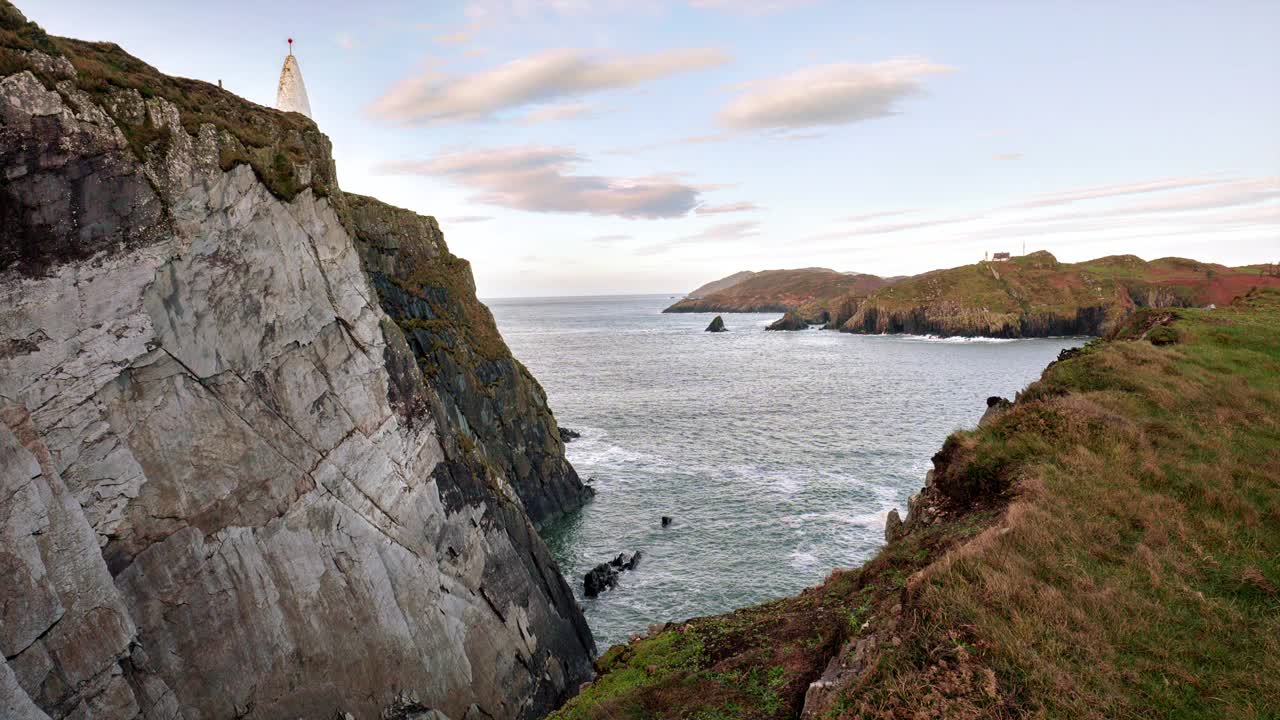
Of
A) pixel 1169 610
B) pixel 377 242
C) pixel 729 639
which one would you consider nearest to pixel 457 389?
pixel 377 242

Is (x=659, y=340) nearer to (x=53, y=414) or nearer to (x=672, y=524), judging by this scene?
(x=672, y=524)

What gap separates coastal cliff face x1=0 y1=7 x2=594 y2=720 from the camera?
42.9 feet

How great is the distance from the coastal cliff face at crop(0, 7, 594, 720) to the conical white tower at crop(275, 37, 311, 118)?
202cm

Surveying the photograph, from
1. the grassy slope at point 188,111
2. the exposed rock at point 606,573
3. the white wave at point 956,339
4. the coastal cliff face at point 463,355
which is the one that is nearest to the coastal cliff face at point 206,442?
the grassy slope at point 188,111

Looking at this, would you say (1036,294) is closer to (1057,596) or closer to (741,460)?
(741,460)

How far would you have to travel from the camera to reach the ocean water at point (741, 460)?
33.4 m

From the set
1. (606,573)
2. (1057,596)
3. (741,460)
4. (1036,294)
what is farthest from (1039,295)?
(1057,596)

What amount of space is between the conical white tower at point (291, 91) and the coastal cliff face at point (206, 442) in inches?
79.4

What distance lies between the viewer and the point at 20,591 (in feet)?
39.7

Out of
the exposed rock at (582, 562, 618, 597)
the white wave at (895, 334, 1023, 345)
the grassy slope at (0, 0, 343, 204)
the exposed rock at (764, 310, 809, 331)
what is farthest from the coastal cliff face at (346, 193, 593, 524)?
the exposed rock at (764, 310, 809, 331)

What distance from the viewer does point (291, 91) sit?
22.3 meters

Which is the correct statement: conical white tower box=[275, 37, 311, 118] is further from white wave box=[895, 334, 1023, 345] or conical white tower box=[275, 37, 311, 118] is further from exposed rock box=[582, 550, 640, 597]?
white wave box=[895, 334, 1023, 345]

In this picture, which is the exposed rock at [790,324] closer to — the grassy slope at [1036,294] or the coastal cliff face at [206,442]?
the grassy slope at [1036,294]

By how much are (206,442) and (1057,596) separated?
19.5 meters
